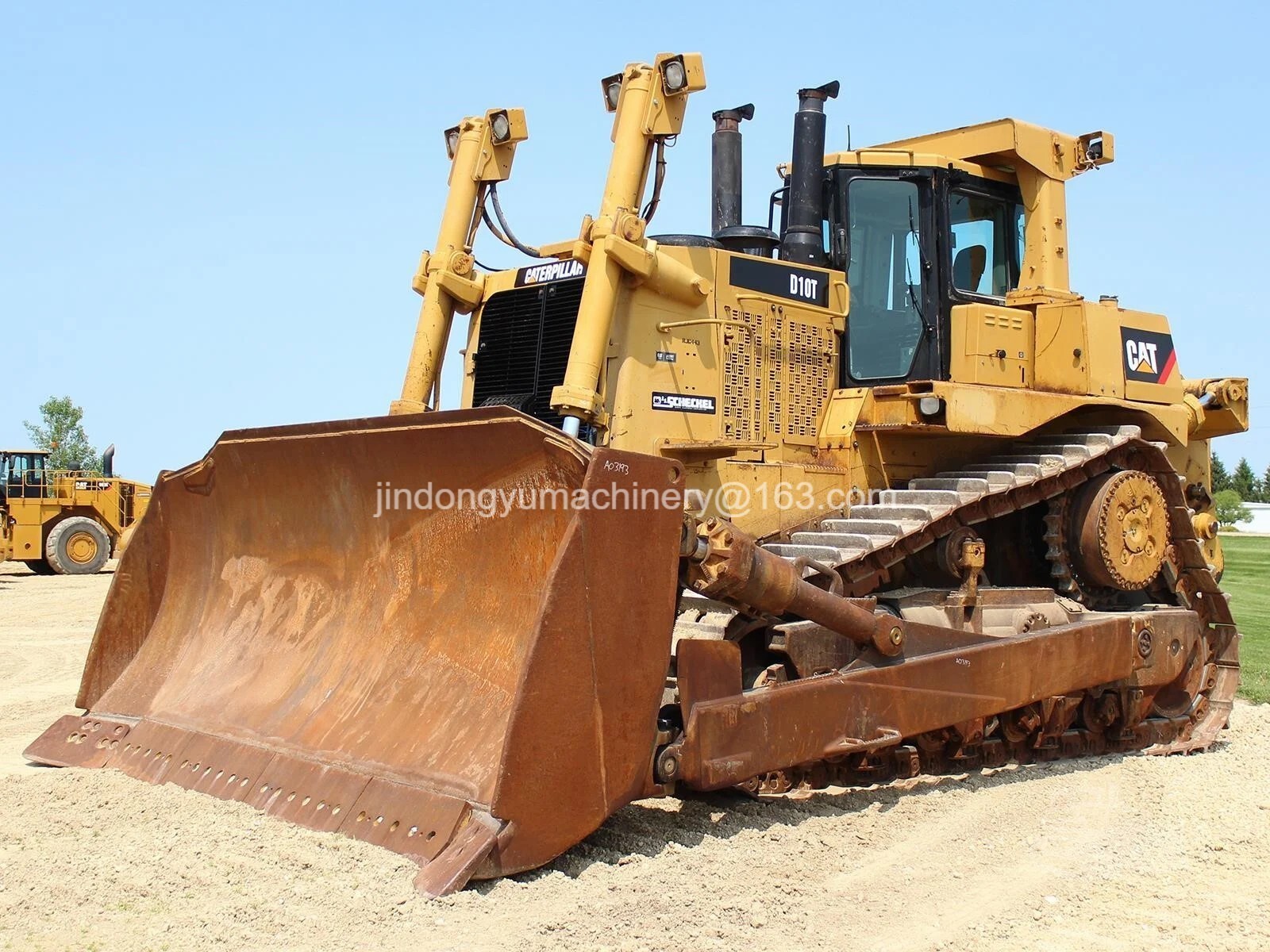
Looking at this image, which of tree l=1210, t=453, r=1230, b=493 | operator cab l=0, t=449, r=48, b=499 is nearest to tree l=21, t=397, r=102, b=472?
Answer: operator cab l=0, t=449, r=48, b=499

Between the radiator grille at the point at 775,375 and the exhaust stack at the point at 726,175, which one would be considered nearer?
the radiator grille at the point at 775,375

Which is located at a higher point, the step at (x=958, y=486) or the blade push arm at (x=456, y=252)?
the blade push arm at (x=456, y=252)

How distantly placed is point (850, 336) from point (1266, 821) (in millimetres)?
3346

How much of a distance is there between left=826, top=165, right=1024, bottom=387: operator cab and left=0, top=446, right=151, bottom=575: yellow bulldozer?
21.0 metres

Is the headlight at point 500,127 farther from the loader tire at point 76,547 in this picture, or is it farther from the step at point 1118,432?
the loader tire at point 76,547

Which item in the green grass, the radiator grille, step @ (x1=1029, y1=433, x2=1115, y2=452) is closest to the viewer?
the radiator grille

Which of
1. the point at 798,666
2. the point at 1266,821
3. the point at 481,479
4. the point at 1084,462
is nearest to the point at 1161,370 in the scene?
Answer: the point at 1084,462

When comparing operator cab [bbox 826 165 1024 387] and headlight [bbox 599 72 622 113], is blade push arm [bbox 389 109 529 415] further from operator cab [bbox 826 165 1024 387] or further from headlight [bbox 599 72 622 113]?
operator cab [bbox 826 165 1024 387]

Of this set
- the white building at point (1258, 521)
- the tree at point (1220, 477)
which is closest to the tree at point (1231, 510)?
the white building at point (1258, 521)

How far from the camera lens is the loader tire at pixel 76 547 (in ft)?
81.6

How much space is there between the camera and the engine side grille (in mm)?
7129

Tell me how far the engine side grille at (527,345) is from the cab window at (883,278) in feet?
5.61

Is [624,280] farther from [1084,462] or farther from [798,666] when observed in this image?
[1084,462]

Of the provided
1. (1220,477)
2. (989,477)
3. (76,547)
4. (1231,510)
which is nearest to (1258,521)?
(1231,510)
